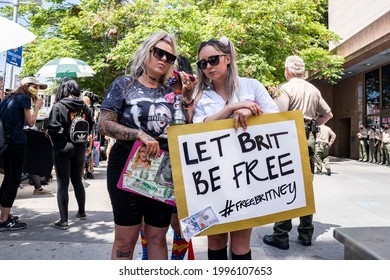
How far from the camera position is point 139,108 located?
204cm

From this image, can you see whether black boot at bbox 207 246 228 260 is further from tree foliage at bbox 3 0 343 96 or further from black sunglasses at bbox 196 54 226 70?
tree foliage at bbox 3 0 343 96

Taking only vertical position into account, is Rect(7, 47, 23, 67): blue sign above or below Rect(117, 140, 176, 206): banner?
above

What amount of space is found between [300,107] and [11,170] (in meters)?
3.44

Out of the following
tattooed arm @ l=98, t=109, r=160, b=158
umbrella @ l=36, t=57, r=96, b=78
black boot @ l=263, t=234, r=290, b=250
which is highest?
umbrella @ l=36, t=57, r=96, b=78

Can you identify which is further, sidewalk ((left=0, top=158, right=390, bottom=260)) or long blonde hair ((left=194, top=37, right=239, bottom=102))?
sidewalk ((left=0, top=158, right=390, bottom=260))

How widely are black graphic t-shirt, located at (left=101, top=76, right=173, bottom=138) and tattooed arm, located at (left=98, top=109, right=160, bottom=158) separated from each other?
0.15 feet

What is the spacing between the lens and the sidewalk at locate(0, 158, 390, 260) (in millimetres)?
3434

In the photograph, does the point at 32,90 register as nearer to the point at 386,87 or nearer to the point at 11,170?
the point at 11,170

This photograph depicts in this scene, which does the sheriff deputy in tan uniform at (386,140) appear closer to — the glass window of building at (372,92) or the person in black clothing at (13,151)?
the glass window of building at (372,92)

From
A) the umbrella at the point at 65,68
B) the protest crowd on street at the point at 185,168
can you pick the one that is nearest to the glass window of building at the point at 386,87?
the protest crowd on street at the point at 185,168

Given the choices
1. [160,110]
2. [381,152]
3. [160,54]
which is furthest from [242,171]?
[381,152]

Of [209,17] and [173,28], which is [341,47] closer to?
[209,17]

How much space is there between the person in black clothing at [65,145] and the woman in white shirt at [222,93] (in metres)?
2.57

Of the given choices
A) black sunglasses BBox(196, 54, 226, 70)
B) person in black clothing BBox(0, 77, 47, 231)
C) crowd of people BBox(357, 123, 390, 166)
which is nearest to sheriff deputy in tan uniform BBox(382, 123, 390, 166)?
crowd of people BBox(357, 123, 390, 166)
